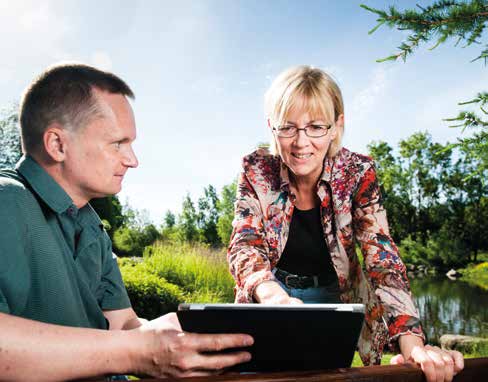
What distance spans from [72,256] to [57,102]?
24.0 inches

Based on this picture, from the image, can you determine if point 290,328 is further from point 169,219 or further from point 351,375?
point 169,219

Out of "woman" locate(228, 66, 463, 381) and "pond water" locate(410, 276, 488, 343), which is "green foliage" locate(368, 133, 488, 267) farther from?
"woman" locate(228, 66, 463, 381)

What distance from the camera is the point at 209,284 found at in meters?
9.22

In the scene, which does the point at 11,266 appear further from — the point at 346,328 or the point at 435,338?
the point at 435,338

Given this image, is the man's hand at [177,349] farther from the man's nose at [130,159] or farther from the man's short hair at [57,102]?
the man's short hair at [57,102]

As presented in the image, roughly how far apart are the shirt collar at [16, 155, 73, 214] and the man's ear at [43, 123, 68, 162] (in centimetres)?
7

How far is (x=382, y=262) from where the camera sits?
6.62 ft

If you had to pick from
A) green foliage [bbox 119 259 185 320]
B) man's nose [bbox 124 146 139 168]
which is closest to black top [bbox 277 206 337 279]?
man's nose [bbox 124 146 139 168]

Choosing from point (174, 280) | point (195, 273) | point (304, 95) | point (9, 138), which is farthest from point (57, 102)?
point (9, 138)

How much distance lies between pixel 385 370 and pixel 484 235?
110 ft

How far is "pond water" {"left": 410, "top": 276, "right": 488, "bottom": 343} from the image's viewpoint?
10719mm

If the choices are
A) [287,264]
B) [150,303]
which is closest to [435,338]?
[150,303]

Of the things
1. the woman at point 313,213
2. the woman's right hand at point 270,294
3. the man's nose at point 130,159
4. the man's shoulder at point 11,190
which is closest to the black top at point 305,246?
the woman at point 313,213

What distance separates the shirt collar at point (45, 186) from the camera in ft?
4.77
